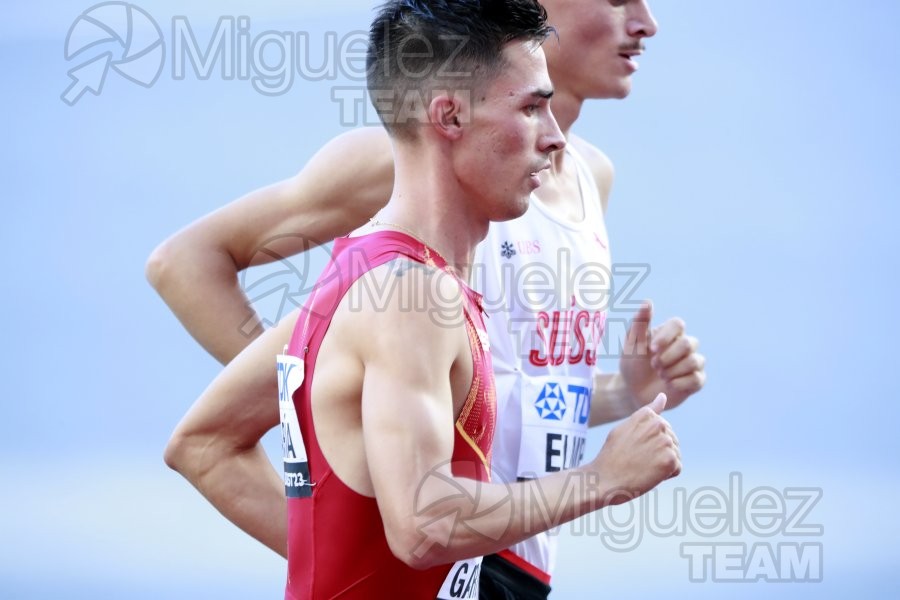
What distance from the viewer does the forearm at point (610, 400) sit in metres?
2.49

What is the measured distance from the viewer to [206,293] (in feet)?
7.12

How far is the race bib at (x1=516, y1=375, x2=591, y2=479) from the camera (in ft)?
7.12

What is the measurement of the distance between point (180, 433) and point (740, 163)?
20.1ft

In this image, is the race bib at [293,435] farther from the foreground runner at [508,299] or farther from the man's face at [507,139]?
the foreground runner at [508,299]

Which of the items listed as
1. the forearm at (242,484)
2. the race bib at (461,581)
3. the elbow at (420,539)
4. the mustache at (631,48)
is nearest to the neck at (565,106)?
the mustache at (631,48)

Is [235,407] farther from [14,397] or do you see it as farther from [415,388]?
[14,397]

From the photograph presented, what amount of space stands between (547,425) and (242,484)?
1.88 feet

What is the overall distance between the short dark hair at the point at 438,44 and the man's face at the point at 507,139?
0.09 ft

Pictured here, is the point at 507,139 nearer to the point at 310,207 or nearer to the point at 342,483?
the point at 342,483

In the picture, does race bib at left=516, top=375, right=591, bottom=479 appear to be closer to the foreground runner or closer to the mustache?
the foreground runner

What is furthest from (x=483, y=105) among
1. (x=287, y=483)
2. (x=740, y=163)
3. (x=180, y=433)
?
(x=740, y=163)

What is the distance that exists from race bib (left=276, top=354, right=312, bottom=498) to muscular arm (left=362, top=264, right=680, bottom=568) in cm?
18

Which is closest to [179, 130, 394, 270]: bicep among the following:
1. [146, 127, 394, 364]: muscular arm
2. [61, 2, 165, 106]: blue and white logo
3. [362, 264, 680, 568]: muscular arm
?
[146, 127, 394, 364]: muscular arm

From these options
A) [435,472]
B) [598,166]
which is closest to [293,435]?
[435,472]
